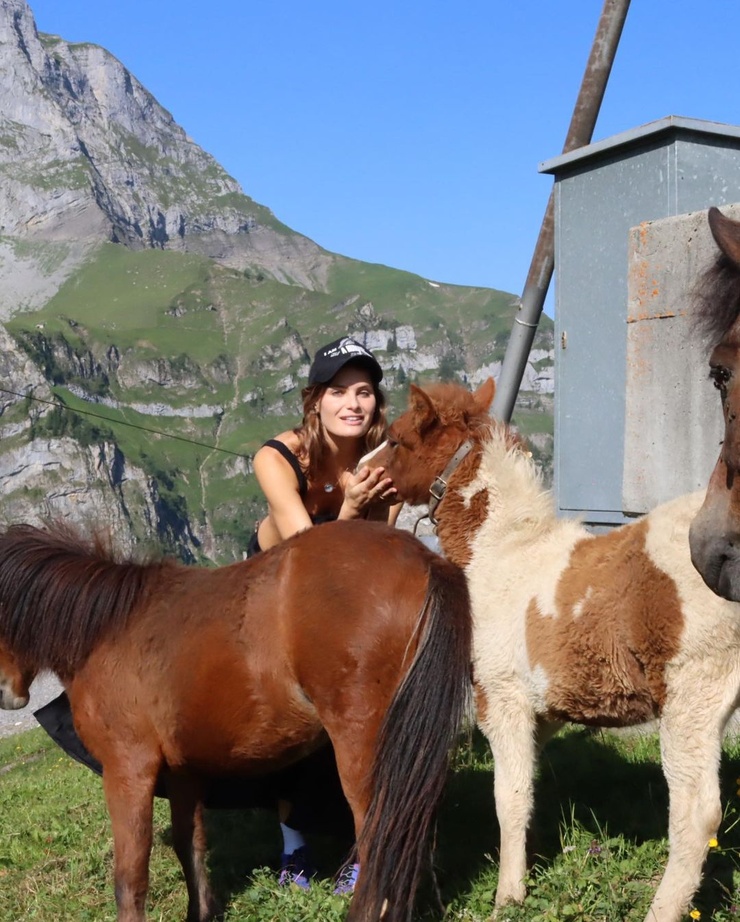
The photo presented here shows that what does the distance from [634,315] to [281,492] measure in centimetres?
242

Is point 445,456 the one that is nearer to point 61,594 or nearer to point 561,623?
point 561,623

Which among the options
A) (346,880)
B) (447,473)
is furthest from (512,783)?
(447,473)

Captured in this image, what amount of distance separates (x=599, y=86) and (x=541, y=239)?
4.61 ft

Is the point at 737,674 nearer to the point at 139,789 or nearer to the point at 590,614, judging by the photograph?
the point at 590,614

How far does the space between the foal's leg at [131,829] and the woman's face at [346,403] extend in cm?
199

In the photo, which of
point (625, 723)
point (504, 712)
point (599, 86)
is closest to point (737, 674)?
point (625, 723)

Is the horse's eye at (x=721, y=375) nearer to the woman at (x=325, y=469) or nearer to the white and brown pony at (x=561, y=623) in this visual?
the white and brown pony at (x=561, y=623)

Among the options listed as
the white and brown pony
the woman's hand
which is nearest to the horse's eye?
the white and brown pony

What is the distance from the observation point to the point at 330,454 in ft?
17.9

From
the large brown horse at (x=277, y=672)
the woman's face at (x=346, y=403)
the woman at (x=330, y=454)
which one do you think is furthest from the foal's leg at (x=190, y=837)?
the woman's face at (x=346, y=403)

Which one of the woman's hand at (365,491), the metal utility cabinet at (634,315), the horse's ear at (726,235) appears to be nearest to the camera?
the horse's ear at (726,235)

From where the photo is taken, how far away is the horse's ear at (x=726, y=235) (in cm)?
294

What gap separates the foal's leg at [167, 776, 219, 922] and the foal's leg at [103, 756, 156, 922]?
0.47 meters

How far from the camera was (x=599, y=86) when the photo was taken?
879cm
